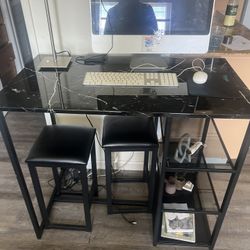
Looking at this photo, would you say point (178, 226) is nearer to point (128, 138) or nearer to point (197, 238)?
point (197, 238)

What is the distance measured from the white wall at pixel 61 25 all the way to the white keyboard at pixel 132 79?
0.37m

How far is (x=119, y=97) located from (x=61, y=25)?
709mm

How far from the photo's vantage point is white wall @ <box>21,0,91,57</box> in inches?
56.6

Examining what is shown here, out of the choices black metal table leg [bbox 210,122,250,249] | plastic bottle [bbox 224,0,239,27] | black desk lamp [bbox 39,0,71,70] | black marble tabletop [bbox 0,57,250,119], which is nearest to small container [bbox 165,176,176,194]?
black metal table leg [bbox 210,122,250,249]

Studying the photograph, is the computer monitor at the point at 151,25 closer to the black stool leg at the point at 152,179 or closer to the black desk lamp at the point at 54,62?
the black desk lamp at the point at 54,62

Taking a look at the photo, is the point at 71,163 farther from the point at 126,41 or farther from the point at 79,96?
the point at 126,41

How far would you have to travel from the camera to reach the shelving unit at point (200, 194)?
1145mm

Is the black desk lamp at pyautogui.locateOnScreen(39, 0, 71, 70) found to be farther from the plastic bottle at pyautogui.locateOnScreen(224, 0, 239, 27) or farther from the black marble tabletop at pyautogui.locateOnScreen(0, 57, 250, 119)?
the plastic bottle at pyautogui.locateOnScreen(224, 0, 239, 27)

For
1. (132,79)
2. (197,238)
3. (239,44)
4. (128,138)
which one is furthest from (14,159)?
(239,44)

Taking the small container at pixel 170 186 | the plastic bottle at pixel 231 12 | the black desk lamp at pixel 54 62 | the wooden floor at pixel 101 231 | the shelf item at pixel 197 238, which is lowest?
the wooden floor at pixel 101 231

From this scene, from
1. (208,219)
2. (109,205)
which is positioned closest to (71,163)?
(109,205)

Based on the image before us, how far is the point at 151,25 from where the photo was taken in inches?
49.7

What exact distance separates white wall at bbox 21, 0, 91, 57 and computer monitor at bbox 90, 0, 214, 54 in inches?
10.1

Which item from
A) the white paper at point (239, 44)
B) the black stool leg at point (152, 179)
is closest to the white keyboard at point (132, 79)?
the black stool leg at point (152, 179)
